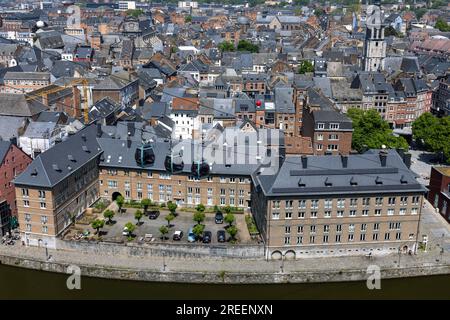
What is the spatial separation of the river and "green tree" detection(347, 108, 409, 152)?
83.4ft

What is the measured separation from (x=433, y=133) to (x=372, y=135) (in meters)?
8.77

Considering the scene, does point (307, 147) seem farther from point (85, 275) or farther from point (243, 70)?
point (243, 70)

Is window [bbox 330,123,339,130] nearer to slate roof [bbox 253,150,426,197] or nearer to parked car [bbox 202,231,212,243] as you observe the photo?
slate roof [bbox 253,150,426,197]

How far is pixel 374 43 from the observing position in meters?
102

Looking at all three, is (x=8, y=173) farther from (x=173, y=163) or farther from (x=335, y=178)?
(x=335, y=178)

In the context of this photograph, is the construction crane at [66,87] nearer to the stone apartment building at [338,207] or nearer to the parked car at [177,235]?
the parked car at [177,235]

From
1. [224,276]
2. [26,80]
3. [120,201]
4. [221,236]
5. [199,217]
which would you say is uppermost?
[26,80]

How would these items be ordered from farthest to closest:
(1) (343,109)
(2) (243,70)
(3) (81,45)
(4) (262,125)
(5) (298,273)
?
(3) (81,45) < (2) (243,70) < (1) (343,109) < (4) (262,125) < (5) (298,273)

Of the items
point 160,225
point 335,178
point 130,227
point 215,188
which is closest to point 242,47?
point 215,188

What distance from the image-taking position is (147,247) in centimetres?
4541

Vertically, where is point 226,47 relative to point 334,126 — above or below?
above

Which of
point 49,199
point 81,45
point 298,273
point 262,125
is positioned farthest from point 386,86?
point 81,45

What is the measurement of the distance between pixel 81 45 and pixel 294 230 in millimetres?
92760

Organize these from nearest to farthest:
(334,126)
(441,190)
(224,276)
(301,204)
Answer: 1. (224,276)
2. (301,204)
3. (441,190)
4. (334,126)
